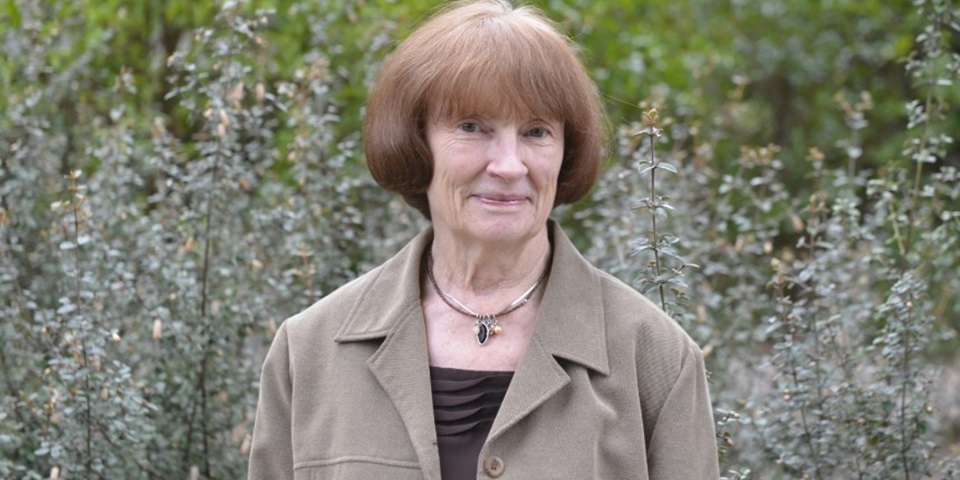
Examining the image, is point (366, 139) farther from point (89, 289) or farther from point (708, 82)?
point (708, 82)

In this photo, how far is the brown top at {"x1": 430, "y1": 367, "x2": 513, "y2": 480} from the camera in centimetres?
239

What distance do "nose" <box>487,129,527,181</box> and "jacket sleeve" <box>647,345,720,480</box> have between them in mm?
464

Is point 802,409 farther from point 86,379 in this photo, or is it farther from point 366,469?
point 86,379

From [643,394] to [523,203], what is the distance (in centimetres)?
42

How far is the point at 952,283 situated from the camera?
4551 mm

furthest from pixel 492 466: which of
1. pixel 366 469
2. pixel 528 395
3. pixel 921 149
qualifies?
pixel 921 149

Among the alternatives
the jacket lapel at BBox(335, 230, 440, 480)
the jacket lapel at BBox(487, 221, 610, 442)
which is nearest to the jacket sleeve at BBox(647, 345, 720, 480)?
the jacket lapel at BBox(487, 221, 610, 442)

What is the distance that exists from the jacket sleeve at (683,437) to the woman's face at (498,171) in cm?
41

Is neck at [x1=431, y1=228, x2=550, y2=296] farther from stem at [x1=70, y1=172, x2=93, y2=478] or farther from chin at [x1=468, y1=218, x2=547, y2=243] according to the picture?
stem at [x1=70, y1=172, x2=93, y2=478]

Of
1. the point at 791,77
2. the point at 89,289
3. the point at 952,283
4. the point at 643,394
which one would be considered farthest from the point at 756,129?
the point at 643,394

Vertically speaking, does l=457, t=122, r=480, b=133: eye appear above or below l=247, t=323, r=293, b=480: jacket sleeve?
above

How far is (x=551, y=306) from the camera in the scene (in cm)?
250

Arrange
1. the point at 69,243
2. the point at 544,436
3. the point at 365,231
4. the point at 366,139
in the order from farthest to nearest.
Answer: the point at 365,231
the point at 69,243
the point at 366,139
the point at 544,436

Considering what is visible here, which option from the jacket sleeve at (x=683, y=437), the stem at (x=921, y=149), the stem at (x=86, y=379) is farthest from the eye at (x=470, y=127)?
the stem at (x=921, y=149)
